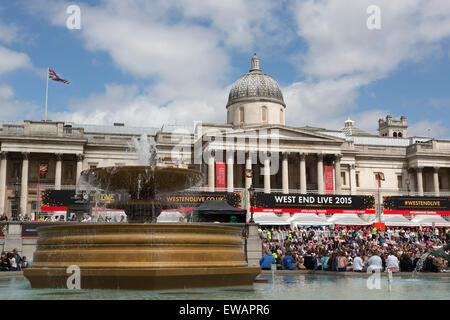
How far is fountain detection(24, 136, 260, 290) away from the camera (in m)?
9.61

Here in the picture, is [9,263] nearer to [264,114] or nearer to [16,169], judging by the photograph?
[16,169]

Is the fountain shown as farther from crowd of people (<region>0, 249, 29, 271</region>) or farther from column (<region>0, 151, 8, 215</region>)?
column (<region>0, 151, 8, 215</region>)

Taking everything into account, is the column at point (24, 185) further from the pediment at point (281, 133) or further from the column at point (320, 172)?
the column at point (320, 172)

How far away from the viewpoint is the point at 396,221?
4169 cm

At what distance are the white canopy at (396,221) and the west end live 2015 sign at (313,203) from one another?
4.34 ft

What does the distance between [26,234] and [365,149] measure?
47.1 meters

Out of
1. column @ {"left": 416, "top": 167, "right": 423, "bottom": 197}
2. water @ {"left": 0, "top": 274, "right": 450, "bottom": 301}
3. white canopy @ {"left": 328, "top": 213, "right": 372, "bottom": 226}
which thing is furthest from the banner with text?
column @ {"left": 416, "top": 167, "right": 423, "bottom": 197}

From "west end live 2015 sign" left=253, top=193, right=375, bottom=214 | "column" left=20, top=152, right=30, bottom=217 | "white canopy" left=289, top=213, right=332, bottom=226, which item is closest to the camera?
"white canopy" left=289, top=213, right=332, bottom=226

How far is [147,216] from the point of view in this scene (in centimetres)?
1398

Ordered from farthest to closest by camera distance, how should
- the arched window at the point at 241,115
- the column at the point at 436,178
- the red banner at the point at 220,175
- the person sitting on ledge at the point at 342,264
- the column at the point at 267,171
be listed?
1. the column at the point at 436,178
2. the arched window at the point at 241,115
3. the column at the point at 267,171
4. the red banner at the point at 220,175
5. the person sitting on ledge at the point at 342,264

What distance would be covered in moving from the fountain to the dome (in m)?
48.1

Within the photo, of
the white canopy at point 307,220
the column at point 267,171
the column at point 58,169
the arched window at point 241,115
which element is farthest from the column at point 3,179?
the white canopy at point 307,220

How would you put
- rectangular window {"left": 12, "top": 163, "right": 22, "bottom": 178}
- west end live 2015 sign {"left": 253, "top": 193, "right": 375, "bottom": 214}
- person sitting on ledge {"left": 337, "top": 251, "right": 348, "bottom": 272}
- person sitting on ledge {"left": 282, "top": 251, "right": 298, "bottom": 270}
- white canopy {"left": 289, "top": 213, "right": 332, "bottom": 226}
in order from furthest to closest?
rectangular window {"left": 12, "top": 163, "right": 22, "bottom": 178}
west end live 2015 sign {"left": 253, "top": 193, "right": 375, "bottom": 214}
white canopy {"left": 289, "top": 213, "right": 332, "bottom": 226}
person sitting on ledge {"left": 282, "top": 251, "right": 298, "bottom": 270}
person sitting on ledge {"left": 337, "top": 251, "right": 348, "bottom": 272}

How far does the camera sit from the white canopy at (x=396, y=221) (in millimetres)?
41000
